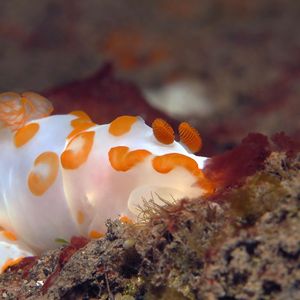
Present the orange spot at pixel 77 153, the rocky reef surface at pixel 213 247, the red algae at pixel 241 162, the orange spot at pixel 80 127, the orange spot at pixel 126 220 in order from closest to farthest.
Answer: the rocky reef surface at pixel 213 247
the red algae at pixel 241 162
the orange spot at pixel 126 220
the orange spot at pixel 77 153
the orange spot at pixel 80 127

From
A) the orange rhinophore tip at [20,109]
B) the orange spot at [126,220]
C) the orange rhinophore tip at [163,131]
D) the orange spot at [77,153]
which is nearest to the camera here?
the orange spot at [126,220]

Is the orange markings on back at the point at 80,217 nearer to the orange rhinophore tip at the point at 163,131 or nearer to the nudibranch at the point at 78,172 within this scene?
the nudibranch at the point at 78,172

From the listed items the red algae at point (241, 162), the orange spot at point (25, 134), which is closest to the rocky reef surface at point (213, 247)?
the red algae at point (241, 162)

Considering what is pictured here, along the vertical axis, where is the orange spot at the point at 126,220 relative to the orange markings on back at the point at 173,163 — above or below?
below

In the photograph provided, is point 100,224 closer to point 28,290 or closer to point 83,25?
point 28,290

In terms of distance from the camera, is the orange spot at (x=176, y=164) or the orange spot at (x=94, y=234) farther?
the orange spot at (x=94, y=234)

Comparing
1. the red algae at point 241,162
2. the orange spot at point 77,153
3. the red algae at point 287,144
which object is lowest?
the orange spot at point 77,153

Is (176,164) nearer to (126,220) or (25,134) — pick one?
(126,220)
